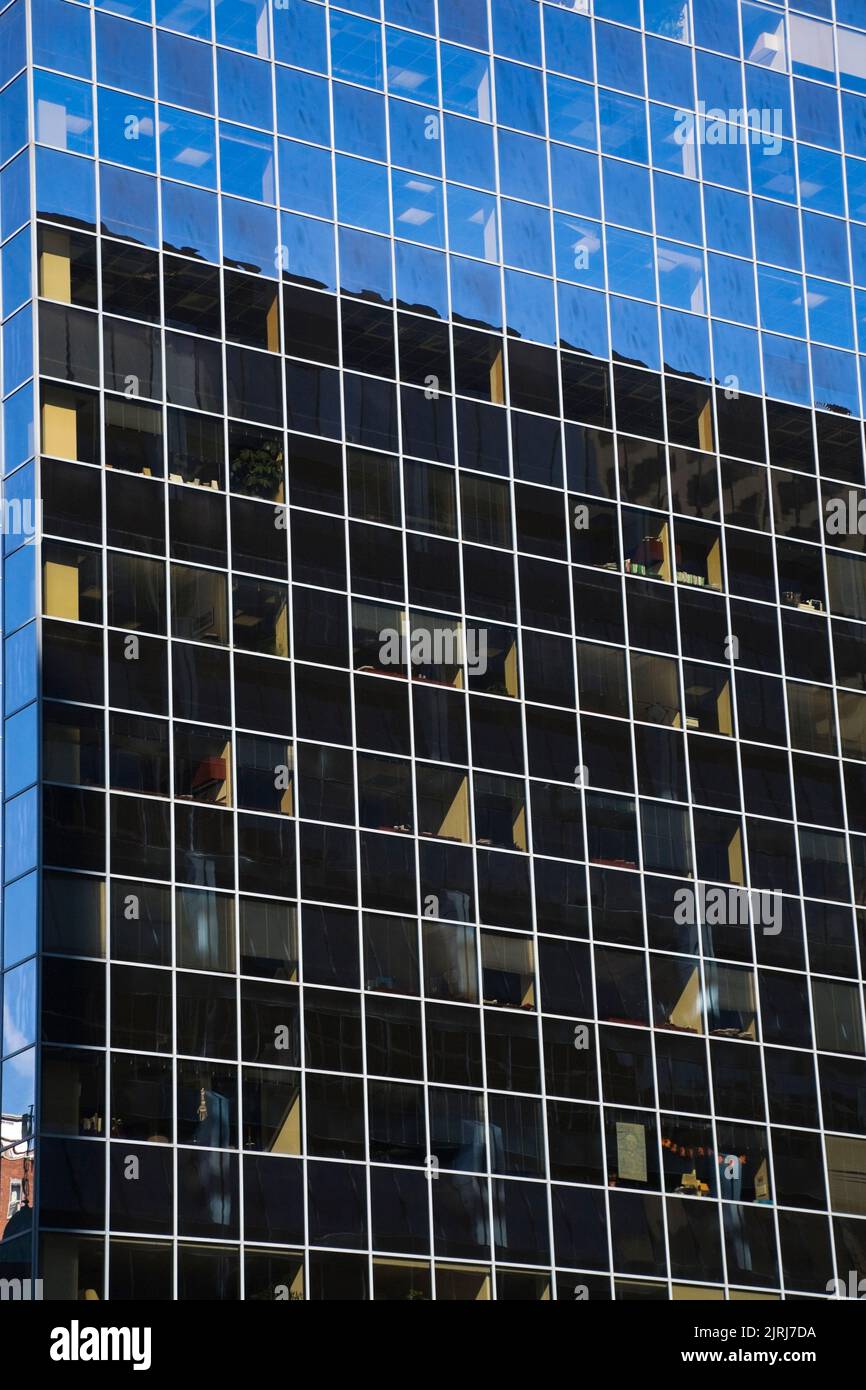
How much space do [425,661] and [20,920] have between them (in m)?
15.7

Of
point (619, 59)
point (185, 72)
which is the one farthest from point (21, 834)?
point (619, 59)

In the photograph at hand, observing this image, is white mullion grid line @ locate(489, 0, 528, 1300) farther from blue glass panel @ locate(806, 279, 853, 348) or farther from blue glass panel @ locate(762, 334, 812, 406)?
blue glass panel @ locate(806, 279, 853, 348)

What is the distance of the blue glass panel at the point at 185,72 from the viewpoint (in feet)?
271

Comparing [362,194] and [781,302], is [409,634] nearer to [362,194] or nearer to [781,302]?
[362,194]

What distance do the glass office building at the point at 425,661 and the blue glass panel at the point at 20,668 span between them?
162mm

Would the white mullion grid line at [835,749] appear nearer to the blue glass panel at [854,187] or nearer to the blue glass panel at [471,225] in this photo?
the blue glass panel at [854,187]

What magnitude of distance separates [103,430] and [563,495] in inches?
628

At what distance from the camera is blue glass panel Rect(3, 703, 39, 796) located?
246ft

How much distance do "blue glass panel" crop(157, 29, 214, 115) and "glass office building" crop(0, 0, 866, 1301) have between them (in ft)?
0.50

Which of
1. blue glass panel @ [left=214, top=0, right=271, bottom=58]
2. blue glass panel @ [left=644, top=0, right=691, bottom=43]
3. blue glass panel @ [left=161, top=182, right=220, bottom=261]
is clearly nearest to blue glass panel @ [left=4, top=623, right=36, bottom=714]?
blue glass panel @ [left=161, top=182, right=220, bottom=261]

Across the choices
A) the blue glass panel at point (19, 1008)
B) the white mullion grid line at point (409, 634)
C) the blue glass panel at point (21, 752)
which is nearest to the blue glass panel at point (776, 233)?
the white mullion grid line at point (409, 634)

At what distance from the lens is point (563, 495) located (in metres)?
87.0
